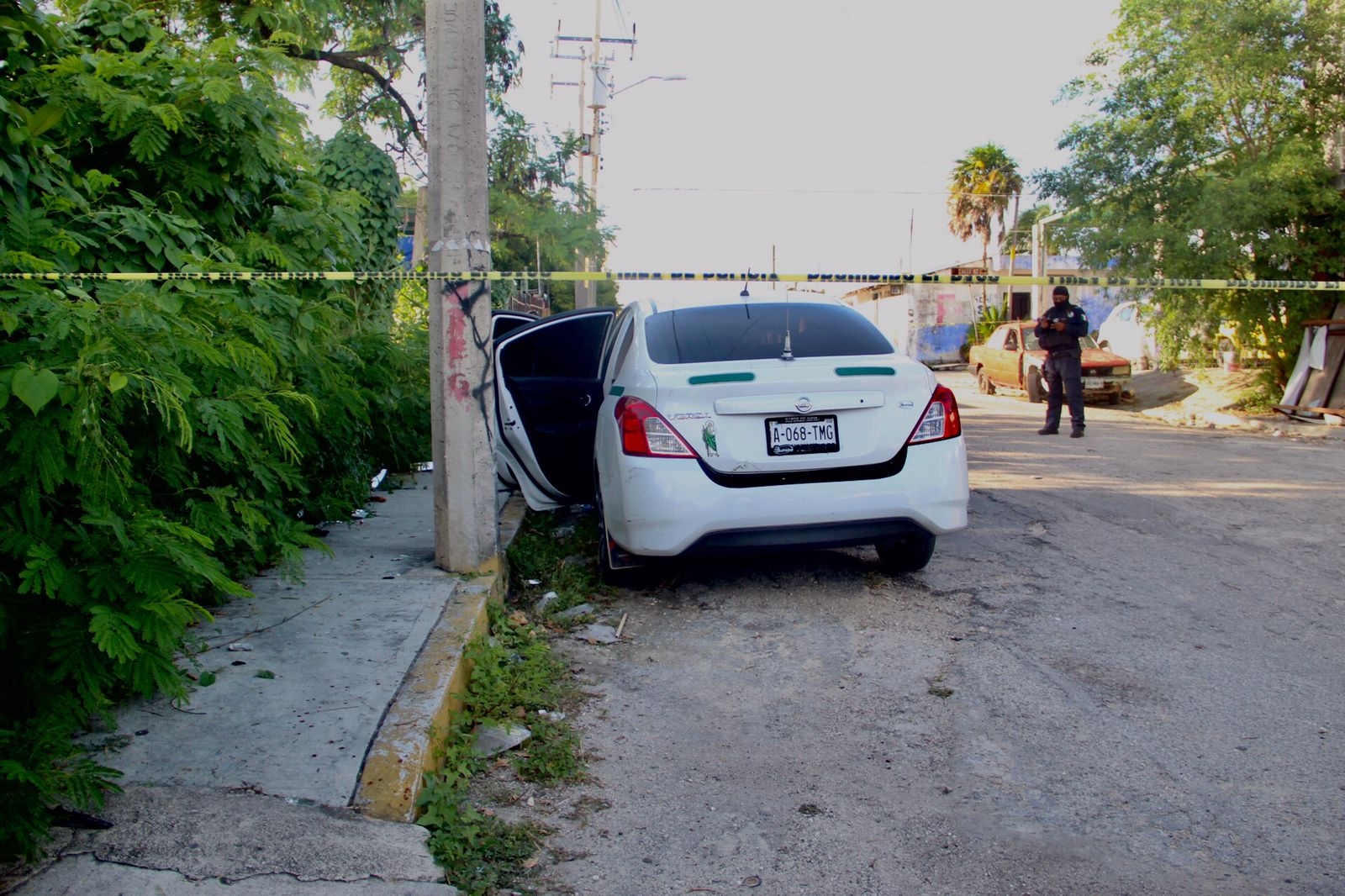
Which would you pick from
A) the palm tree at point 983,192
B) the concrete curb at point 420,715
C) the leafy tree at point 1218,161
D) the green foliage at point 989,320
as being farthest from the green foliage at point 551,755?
the palm tree at point 983,192

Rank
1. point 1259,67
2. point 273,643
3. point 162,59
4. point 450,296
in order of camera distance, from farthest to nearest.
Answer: point 1259,67
point 450,296
point 162,59
point 273,643

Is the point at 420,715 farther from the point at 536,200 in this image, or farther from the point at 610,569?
the point at 536,200

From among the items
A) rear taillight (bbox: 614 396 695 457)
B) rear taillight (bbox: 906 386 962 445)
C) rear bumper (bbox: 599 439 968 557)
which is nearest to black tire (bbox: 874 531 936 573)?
rear bumper (bbox: 599 439 968 557)

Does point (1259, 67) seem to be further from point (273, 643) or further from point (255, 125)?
point (273, 643)

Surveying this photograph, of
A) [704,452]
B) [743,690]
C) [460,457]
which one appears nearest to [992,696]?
[743,690]

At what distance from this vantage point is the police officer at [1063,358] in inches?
520

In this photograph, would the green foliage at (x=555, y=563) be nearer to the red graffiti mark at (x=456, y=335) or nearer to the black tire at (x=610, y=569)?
the black tire at (x=610, y=569)

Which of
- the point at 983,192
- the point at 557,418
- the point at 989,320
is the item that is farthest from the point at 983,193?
the point at 557,418

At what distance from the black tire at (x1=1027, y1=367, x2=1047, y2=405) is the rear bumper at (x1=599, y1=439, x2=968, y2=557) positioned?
49.1 feet

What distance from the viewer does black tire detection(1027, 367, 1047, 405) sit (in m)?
19.5

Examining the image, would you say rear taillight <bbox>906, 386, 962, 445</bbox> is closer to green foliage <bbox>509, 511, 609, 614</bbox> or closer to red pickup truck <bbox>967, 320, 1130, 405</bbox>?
green foliage <bbox>509, 511, 609, 614</bbox>

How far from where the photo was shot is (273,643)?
168 inches

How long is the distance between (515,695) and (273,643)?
3.21 feet

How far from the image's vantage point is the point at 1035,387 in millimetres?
19578
